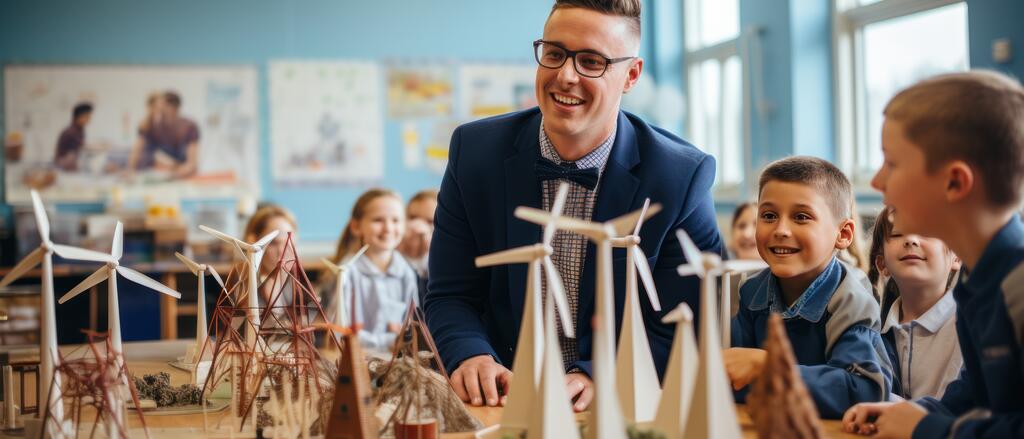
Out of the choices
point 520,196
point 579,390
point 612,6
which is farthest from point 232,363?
point 612,6

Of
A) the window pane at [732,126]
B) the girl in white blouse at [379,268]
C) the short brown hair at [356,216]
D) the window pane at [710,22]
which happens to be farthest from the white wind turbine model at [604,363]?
the window pane at [710,22]

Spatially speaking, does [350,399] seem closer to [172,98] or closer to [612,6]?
[612,6]

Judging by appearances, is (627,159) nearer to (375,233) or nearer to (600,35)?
(600,35)

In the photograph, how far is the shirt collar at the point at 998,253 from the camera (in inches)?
44.5

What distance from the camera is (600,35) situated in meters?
1.76

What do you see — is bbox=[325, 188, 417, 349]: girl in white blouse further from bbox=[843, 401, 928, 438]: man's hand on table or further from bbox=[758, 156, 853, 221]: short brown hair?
bbox=[843, 401, 928, 438]: man's hand on table

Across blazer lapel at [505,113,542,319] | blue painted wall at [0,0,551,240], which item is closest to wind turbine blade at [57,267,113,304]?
blazer lapel at [505,113,542,319]

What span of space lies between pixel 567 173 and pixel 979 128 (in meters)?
0.85

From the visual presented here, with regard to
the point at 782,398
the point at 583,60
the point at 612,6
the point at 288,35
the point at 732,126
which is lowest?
the point at 782,398

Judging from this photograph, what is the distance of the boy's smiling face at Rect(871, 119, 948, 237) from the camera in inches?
44.9

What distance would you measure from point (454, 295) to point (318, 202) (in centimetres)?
561

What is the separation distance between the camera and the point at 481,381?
5.27ft

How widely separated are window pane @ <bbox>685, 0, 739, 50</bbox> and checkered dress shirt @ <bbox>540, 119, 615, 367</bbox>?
16.8 ft

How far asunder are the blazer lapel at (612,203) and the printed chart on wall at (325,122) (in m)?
5.78
